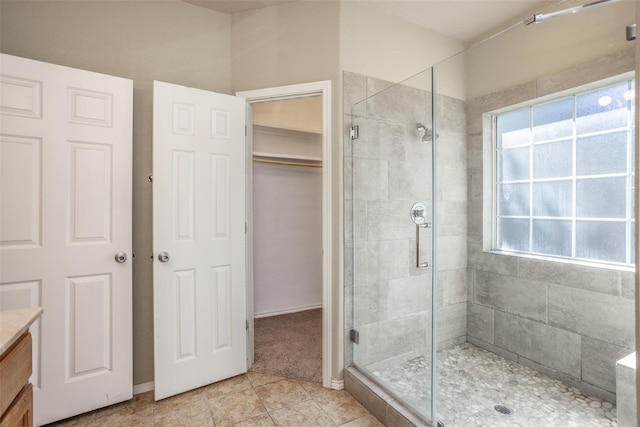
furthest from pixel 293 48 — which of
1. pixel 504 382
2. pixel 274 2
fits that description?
pixel 504 382

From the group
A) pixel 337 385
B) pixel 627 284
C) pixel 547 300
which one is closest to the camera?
pixel 627 284

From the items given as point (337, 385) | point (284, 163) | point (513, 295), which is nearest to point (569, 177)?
point (513, 295)

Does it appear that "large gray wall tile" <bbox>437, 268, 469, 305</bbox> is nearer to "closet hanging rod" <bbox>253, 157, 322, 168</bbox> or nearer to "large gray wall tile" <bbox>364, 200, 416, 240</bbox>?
"large gray wall tile" <bbox>364, 200, 416, 240</bbox>

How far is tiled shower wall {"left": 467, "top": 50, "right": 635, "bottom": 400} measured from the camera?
160 cm

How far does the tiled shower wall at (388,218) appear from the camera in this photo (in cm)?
209

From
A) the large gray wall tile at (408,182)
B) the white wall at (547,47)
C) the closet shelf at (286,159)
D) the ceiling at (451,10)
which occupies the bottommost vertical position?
the large gray wall tile at (408,182)

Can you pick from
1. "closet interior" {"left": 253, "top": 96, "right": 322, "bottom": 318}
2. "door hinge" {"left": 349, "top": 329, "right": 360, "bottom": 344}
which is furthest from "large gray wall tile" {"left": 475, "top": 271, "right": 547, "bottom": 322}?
"closet interior" {"left": 253, "top": 96, "right": 322, "bottom": 318}

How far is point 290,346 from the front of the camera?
106 inches

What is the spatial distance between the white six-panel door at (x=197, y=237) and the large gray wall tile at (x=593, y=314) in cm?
212

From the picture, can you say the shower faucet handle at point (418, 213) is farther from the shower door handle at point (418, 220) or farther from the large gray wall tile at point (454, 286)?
the large gray wall tile at point (454, 286)

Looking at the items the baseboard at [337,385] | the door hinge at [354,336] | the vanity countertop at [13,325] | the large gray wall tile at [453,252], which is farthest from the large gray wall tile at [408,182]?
the vanity countertop at [13,325]

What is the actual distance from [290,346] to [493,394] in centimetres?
160

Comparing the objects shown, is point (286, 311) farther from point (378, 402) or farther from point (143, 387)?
point (378, 402)

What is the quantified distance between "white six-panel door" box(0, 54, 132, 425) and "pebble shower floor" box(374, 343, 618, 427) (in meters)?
1.77
